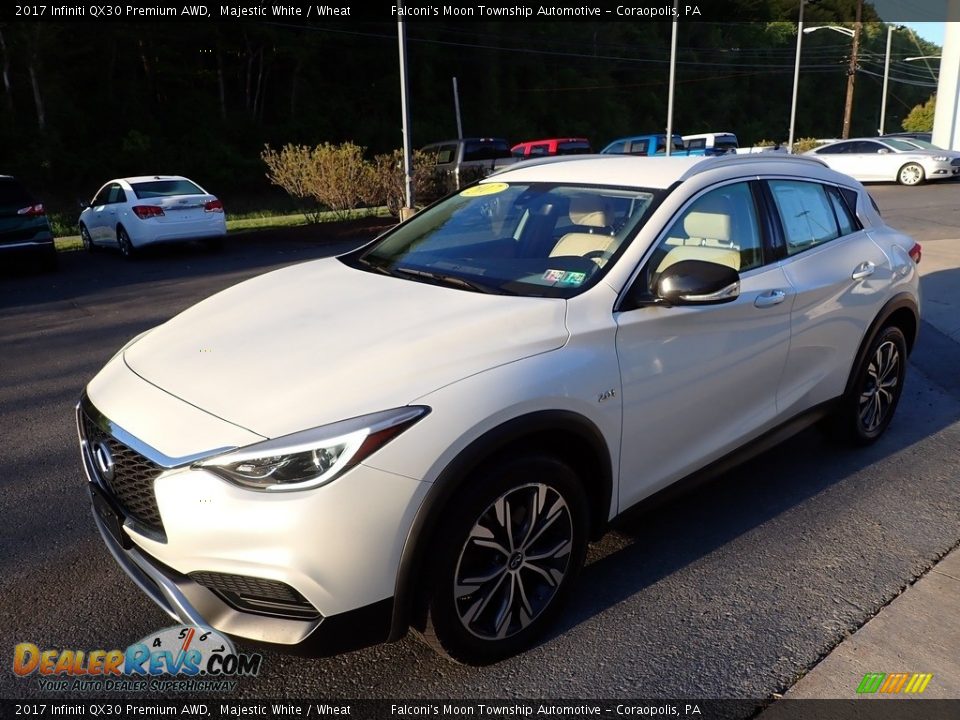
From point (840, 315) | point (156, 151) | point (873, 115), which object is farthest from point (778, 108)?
point (840, 315)

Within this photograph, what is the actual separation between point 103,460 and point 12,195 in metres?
11.5

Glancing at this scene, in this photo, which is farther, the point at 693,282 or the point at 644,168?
the point at 644,168

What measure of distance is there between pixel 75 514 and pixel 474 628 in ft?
7.78

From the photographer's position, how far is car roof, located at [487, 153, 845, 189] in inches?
142

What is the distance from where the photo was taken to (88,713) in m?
2.63

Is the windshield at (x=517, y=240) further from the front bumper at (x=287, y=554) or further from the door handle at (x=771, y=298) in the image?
the front bumper at (x=287, y=554)

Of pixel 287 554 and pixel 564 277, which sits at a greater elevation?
pixel 564 277

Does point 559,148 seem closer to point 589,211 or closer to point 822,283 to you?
point 822,283

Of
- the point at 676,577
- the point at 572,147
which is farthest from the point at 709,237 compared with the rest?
the point at 572,147

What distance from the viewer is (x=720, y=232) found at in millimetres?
3689

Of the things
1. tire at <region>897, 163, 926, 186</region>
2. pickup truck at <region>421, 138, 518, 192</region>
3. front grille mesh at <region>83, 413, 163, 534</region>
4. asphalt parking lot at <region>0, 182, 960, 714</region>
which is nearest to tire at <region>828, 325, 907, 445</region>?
asphalt parking lot at <region>0, 182, 960, 714</region>

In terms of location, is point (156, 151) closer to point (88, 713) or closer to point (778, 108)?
point (88, 713)

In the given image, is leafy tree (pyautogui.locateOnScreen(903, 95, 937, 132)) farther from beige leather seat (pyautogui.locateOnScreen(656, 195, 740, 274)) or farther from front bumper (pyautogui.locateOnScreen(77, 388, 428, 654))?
front bumper (pyautogui.locateOnScreen(77, 388, 428, 654))

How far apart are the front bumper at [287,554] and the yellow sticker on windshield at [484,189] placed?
7.03 ft
